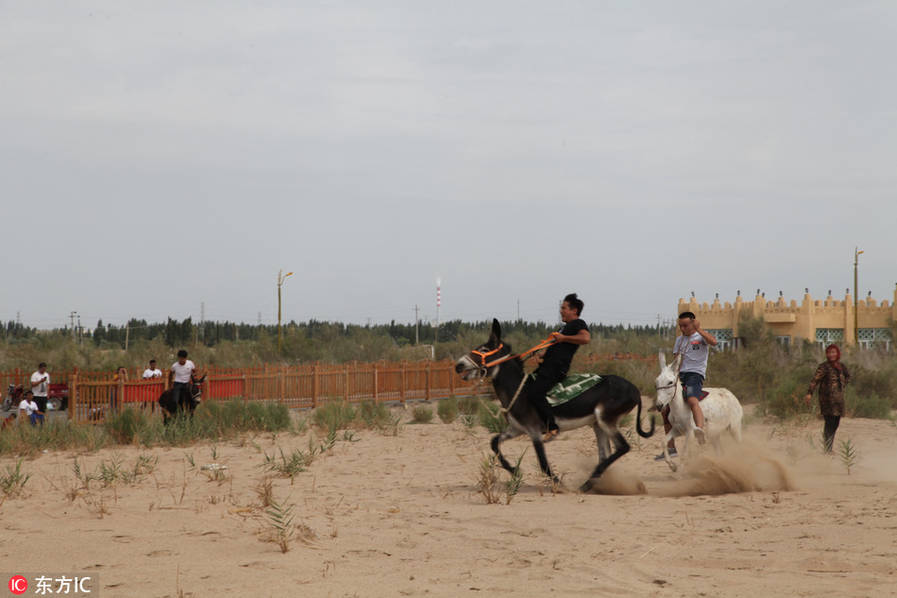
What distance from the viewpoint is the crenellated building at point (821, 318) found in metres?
56.3

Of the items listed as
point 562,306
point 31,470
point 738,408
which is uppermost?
point 562,306

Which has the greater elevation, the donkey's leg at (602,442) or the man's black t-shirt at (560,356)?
the man's black t-shirt at (560,356)

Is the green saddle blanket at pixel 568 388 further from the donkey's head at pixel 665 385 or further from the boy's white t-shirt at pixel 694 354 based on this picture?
the boy's white t-shirt at pixel 694 354

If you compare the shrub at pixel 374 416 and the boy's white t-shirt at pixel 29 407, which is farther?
the boy's white t-shirt at pixel 29 407

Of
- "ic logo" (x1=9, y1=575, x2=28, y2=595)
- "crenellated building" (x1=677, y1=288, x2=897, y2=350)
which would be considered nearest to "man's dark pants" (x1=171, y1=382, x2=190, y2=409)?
"ic logo" (x1=9, y1=575, x2=28, y2=595)

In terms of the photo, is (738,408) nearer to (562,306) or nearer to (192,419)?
(562,306)

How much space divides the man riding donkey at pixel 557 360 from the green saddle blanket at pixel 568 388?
50mm

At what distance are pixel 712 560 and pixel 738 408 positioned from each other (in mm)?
6214

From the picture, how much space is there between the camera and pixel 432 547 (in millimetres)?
7672

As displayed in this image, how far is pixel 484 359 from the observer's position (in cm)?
1070

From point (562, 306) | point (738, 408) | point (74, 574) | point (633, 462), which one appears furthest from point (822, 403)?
point (74, 574)

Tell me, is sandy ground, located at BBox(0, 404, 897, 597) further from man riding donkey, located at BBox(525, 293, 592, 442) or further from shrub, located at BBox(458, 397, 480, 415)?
shrub, located at BBox(458, 397, 480, 415)

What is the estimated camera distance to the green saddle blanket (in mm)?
10742

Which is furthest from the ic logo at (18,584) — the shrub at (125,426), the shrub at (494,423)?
the shrub at (494,423)
